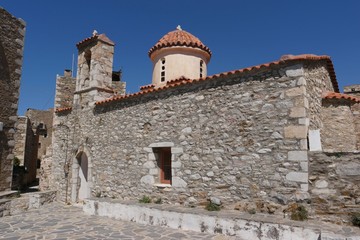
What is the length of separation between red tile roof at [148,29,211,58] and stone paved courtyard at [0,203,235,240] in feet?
23.3

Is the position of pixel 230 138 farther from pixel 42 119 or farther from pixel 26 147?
pixel 42 119

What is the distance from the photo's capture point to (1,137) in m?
8.90

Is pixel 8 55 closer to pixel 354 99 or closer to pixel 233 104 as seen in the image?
pixel 233 104

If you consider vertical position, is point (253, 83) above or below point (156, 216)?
above

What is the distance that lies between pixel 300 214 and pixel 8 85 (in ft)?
30.4

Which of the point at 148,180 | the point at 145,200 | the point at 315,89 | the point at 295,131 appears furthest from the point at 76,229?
the point at 315,89

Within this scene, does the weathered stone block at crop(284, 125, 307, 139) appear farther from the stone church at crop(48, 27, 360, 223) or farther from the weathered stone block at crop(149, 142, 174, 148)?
the weathered stone block at crop(149, 142, 174, 148)

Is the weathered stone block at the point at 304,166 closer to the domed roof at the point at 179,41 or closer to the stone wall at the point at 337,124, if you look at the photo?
the stone wall at the point at 337,124

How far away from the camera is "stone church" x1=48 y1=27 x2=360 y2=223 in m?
5.66

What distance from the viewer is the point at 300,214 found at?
5531mm

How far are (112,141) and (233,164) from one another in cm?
464

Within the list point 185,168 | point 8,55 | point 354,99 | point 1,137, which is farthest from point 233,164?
point 8,55

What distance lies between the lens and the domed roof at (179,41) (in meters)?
11.5

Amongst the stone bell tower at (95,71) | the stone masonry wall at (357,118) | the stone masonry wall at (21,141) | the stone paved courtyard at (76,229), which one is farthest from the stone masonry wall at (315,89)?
the stone masonry wall at (21,141)
